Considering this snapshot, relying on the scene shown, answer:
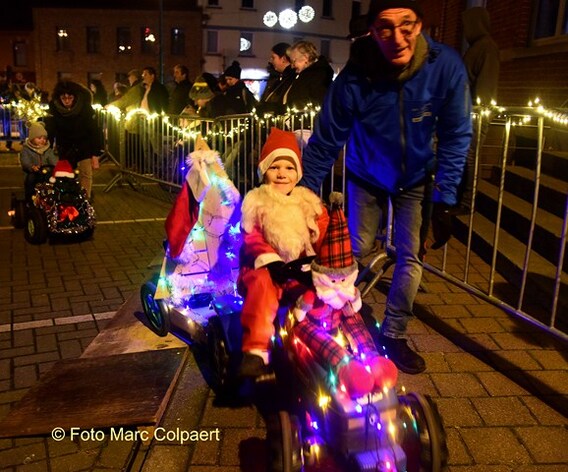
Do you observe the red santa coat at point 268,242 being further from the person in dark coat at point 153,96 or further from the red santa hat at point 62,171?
the person in dark coat at point 153,96

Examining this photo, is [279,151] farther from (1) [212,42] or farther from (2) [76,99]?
(1) [212,42]

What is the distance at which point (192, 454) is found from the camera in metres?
2.96

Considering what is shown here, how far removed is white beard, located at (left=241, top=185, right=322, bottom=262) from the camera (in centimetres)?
313

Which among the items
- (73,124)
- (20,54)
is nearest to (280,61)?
(73,124)

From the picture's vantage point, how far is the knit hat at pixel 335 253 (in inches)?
106

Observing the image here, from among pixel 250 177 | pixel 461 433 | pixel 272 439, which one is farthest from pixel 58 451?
pixel 250 177

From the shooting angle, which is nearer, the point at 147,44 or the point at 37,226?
the point at 37,226

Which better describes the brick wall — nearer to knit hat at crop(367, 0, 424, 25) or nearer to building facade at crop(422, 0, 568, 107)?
building facade at crop(422, 0, 568, 107)

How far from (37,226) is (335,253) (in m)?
5.28

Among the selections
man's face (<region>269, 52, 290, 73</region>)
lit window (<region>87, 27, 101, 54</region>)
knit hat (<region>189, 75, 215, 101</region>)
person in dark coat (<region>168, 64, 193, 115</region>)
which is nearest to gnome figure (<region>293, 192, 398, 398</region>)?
man's face (<region>269, 52, 290, 73</region>)

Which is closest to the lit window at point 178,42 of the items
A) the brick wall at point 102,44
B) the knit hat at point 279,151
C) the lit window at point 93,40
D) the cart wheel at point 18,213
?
the brick wall at point 102,44

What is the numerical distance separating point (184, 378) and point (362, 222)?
1.57 metres

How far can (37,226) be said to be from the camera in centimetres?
689

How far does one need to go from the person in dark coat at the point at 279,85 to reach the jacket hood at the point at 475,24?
2.19 metres
